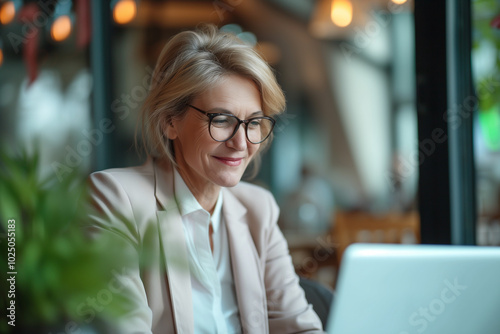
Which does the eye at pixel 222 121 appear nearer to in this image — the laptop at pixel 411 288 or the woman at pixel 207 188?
the woman at pixel 207 188

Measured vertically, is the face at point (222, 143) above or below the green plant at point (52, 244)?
above

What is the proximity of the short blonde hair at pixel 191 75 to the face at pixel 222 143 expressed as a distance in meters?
0.02

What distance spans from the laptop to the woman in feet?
1.99

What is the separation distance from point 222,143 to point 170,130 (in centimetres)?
17

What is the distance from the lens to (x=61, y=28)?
3.40m

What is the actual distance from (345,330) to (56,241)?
17.5 inches


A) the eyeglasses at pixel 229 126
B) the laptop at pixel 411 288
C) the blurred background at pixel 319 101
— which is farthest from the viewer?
the blurred background at pixel 319 101

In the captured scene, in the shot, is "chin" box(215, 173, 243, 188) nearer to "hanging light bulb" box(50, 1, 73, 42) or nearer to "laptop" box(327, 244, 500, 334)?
"laptop" box(327, 244, 500, 334)

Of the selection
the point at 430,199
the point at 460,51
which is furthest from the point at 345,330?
the point at 460,51

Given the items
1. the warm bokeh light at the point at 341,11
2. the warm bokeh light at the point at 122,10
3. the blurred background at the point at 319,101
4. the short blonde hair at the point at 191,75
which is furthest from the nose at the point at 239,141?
the warm bokeh light at the point at 341,11

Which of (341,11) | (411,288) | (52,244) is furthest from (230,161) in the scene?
(341,11)

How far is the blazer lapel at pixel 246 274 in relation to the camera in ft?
4.59

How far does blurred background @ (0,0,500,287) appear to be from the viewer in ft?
5.99

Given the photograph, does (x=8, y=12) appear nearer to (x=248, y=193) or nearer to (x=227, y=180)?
(x=248, y=193)
